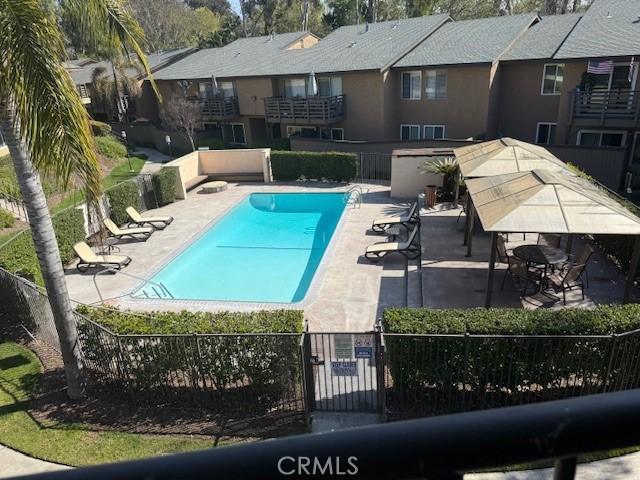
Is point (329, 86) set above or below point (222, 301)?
above

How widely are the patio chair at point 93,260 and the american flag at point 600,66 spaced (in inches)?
888

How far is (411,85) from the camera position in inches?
1163

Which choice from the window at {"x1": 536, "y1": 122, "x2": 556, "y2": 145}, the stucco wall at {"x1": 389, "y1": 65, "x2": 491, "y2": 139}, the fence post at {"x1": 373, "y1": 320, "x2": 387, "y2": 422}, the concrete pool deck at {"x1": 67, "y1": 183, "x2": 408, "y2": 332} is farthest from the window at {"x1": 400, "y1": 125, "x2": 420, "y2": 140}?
the fence post at {"x1": 373, "y1": 320, "x2": 387, "y2": 422}

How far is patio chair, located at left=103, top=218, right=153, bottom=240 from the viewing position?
1852 centimetres

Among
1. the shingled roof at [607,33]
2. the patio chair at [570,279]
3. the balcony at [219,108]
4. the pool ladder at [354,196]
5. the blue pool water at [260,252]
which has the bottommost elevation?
the blue pool water at [260,252]

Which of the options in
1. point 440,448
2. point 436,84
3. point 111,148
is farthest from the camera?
point 111,148

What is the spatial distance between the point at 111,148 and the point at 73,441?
97.6 feet

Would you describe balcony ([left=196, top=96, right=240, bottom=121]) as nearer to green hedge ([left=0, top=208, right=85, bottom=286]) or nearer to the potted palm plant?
green hedge ([left=0, top=208, right=85, bottom=286])

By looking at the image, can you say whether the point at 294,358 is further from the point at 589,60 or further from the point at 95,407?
the point at 589,60

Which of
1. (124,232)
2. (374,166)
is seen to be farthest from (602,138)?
(124,232)

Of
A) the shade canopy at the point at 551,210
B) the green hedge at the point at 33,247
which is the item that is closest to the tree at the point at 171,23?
the green hedge at the point at 33,247

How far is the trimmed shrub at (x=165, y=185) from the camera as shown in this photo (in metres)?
23.2

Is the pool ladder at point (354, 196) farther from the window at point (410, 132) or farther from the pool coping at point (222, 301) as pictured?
the window at point (410, 132)

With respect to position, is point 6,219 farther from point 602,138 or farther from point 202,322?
point 602,138
